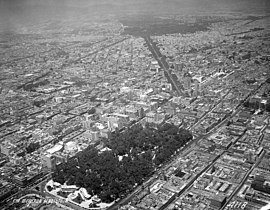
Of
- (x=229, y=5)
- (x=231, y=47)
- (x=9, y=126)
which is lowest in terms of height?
(x=9, y=126)

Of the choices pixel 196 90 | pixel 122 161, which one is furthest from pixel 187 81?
pixel 122 161

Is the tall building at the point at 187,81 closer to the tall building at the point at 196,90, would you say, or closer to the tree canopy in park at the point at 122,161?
the tall building at the point at 196,90

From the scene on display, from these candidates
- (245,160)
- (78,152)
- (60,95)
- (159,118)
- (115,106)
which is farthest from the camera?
(60,95)

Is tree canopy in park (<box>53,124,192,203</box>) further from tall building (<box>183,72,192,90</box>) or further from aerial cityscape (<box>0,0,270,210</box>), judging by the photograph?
tall building (<box>183,72,192,90</box>)

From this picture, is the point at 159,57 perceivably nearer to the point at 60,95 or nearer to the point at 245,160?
the point at 60,95

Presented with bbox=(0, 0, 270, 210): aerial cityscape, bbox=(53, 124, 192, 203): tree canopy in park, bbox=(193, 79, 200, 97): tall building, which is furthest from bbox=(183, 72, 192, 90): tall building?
bbox=(53, 124, 192, 203): tree canopy in park

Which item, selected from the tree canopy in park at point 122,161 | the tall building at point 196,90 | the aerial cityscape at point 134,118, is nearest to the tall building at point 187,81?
the aerial cityscape at point 134,118

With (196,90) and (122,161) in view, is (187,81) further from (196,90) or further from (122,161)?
(122,161)

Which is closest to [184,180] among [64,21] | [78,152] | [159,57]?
[78,152]

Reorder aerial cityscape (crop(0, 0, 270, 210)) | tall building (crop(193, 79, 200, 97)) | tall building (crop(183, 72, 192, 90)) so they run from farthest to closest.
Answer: tall building (crop(183, 72, 192, 90))
tall building (crop(193, 79, 200, 97))
aerial cityscape (crop(0, 0, 270, 210))
